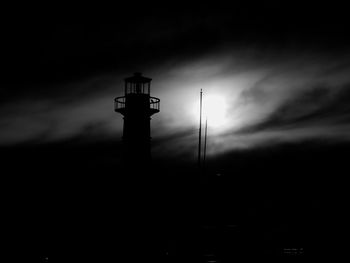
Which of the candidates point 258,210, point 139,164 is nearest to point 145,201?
point 139,164

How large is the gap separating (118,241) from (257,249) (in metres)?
11.9

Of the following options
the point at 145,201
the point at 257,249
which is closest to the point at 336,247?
the point at 257,249

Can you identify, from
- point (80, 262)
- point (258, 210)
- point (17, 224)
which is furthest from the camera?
point (258, 210)

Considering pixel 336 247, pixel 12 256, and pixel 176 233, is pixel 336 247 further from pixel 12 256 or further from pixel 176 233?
pixel 12 256

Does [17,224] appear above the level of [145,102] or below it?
below

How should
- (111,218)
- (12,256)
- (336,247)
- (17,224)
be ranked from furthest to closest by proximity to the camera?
(17,224), (336,247), (111,218), (12,256)

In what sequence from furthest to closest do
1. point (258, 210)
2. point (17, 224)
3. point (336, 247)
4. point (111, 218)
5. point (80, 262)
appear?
point (258, 210)
point (17, 224)
point (336, 247)
point (111, 218)
point (80, 262)

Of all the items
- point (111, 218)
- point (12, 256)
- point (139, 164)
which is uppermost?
point (139, 164)

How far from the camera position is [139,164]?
42.2 m

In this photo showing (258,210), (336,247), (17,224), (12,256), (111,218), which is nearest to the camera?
(12,256)

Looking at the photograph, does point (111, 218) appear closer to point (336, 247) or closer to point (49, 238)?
point (49, 238)

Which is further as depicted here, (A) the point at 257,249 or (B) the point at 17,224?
(B) the point at 17,224

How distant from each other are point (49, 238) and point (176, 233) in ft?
42.7

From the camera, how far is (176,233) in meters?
47.2
